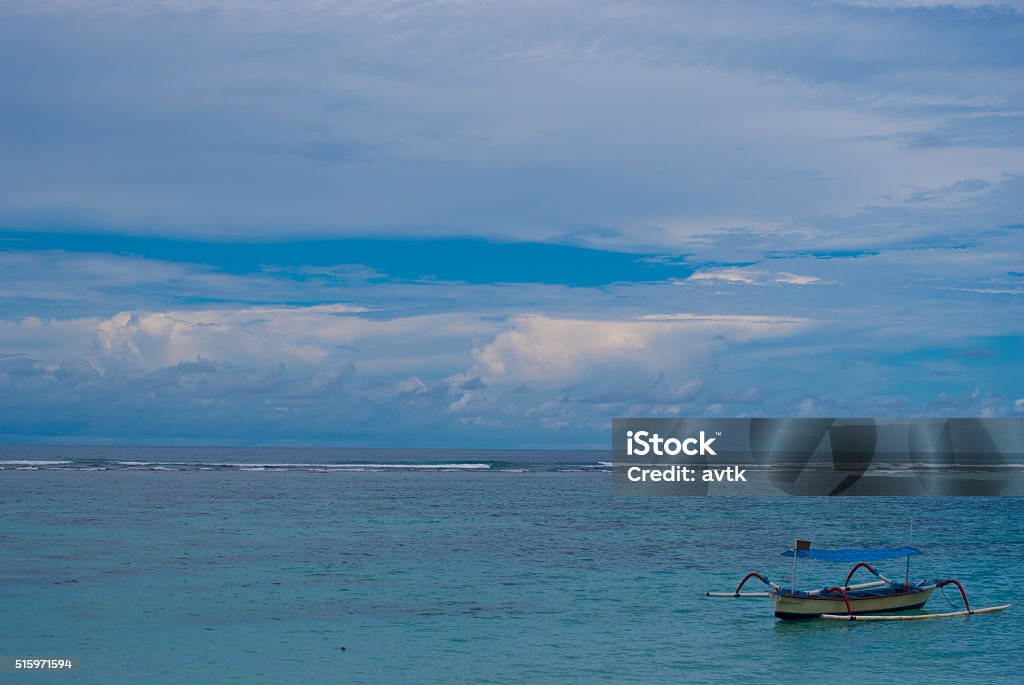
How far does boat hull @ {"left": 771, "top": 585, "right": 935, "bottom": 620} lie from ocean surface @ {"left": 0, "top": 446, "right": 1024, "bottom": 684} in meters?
0.52

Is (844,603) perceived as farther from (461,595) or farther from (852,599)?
(461,595)

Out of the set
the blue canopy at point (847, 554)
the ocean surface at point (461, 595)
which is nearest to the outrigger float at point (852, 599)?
the blue canopy at point (847, 554)

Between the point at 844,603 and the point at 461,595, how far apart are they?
1279cm

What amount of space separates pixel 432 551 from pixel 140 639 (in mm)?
19428

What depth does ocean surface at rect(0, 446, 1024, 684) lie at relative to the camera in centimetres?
2512

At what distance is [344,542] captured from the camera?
48688mm

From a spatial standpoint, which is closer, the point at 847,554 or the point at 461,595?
the point at 847,554

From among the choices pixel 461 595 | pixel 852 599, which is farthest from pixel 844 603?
pixel 461 595

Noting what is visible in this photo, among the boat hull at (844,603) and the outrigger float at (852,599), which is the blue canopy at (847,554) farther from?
the boat hull at (844,603)

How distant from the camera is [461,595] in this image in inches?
1347

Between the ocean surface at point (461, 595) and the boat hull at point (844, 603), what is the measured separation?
1.70 ft

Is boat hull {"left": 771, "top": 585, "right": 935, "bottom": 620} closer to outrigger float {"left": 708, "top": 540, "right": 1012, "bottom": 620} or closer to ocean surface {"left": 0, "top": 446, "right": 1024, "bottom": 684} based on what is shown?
outrigger float {"left": 708, "top": 540, "right": 1012, "bottom": 620}

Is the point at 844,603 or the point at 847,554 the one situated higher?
the point at 847,554

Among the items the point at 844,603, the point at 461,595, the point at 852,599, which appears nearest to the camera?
the point at 844,603
